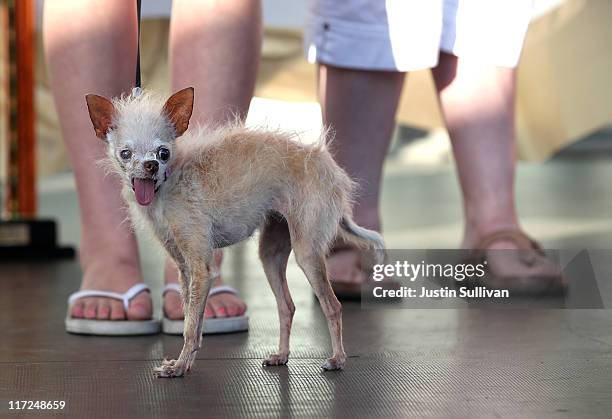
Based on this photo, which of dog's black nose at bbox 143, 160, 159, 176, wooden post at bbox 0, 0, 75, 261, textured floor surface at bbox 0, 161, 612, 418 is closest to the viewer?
textured floor surface at bbox 0, 161, 612, 418

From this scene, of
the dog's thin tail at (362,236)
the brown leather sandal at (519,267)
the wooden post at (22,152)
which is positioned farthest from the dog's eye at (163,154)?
the wooden post at (22,152)

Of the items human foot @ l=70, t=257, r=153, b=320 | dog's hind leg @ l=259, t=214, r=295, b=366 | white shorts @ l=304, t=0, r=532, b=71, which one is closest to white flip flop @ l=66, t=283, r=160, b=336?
human foot @ l=70, t=257, r=153, b=320

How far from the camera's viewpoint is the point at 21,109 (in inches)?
130

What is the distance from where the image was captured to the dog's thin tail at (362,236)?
1582 mm

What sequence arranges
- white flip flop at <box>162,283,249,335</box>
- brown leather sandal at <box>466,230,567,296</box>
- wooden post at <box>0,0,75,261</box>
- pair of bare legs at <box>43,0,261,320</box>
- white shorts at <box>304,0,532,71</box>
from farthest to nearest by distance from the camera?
1. wooden post at <box>0,0,75,261</box>
2. white shorts at <box>304,0,532,71</box>
3. brown leather sandal at <box>466,230,567,296</box>
4. pair of bare legs at <box>43,0,261,320</box>
5. white flip flop at <box>162,283,249,335</box>

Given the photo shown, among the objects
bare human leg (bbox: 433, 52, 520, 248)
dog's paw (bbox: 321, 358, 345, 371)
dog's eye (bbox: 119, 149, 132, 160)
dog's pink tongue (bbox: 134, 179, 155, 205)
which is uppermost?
bare human leg (bbox: 433, 52, 520, 248)

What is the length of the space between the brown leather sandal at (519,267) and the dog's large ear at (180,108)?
0.83 m

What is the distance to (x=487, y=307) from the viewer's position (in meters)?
2.08

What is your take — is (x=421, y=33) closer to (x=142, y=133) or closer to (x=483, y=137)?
(x=483, y=137)

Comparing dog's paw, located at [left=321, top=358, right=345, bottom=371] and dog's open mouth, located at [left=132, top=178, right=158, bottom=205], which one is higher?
dog's open mouth, located at [left=132, top=178, right=158, bottom=205]

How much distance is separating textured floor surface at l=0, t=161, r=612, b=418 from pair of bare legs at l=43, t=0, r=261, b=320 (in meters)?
0.16

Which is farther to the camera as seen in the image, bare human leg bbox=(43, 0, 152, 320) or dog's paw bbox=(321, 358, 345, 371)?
bare human leg bbox=(43, 0, 152, 320)

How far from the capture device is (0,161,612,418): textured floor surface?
4.44 feet

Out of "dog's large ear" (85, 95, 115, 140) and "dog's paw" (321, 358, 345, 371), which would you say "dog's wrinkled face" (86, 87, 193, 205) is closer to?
"dog's large ear" (85, 95, 115, 140)
